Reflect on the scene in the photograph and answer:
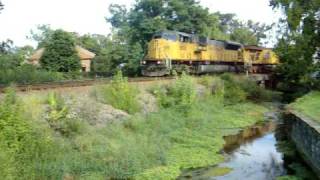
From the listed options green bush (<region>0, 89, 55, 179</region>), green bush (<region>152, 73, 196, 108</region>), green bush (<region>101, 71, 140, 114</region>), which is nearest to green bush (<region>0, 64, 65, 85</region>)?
green bush (<region>152, 73, 196, 108</region>)

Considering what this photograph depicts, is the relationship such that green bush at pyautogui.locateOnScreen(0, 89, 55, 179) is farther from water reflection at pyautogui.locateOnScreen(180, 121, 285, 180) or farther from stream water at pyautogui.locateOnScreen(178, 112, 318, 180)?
water reflection at pyautogui.locateOnScreen(180, 121, 285, 180)

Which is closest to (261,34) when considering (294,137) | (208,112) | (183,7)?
(183,7)

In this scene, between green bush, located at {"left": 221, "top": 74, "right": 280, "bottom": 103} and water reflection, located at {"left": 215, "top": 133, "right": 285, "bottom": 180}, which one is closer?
water reflection, located at {"left": 215, "top": 133, "right": 285, "bottom": 180}

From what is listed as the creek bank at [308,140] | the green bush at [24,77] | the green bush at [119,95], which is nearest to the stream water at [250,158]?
the creek bank at [308,140]

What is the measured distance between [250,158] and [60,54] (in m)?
32.1

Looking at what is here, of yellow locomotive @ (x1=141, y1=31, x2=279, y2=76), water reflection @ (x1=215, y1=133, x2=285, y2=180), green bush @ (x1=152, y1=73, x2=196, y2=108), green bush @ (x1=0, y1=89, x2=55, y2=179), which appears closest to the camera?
green bush @ (x1=0, y1=89, x2=55, y2=179)

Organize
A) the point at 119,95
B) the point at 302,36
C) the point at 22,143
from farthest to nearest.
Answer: the point at 302,36
the point at 119,95
the point at 22,143

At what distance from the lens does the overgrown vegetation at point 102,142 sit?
12031mm

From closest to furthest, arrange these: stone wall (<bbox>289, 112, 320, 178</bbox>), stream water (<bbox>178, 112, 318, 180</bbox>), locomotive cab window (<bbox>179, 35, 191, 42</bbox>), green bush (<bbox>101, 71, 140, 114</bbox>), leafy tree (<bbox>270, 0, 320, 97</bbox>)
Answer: stone wall (<bbox>289, 112, 320, 178</bbox>), stream water (<bbox>178, 112, 318, 180</bbox>), green bush (<bbox>101, 71, 140, 114</bbox>), leafy tree (<bbox>270, 0, 320, 97</bbox>), locomotive cab window (<bbox>179, 35, 191, 42</bbox>)

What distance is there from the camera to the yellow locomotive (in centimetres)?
3359

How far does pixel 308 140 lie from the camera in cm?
1559

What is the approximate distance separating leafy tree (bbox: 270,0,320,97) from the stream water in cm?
744

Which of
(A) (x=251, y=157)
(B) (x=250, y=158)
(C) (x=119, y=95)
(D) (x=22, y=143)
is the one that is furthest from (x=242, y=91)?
(D) (x=22, y=143)

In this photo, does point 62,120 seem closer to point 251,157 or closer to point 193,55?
point 251,157
